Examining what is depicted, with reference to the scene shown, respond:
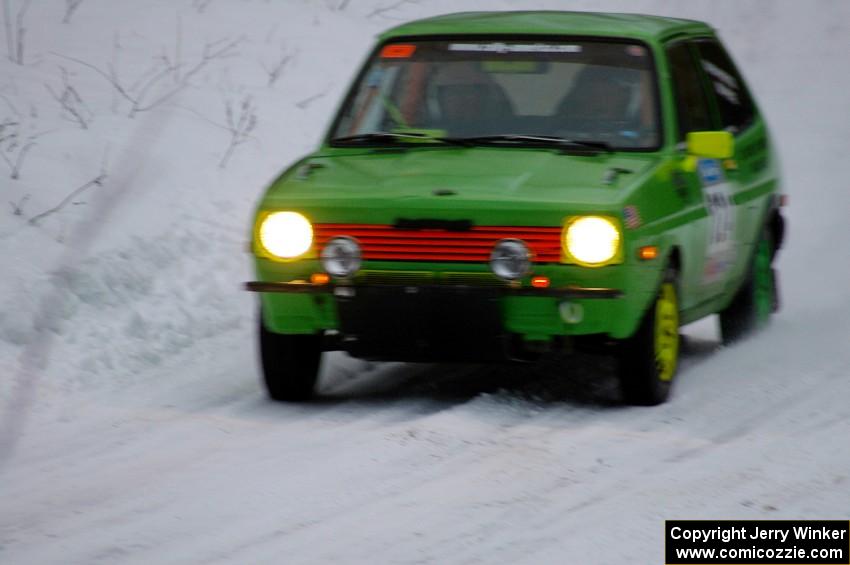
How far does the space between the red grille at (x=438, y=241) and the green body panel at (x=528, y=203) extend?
0.03 metres

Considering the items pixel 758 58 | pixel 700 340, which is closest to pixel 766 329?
pixel 700 340

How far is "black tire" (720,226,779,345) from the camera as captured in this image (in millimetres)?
9156

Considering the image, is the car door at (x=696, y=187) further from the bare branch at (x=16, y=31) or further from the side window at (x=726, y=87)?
the bare branch at (x=16, y=31)

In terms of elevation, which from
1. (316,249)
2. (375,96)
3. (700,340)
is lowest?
(700,340)

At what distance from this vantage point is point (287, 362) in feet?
24.3

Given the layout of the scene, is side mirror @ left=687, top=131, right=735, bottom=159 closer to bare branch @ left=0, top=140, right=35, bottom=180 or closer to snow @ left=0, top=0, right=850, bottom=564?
snow @ left=0, top=0, right=850, bottom=564

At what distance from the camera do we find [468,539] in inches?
202

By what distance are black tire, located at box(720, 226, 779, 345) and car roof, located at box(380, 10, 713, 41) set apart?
1.42 m

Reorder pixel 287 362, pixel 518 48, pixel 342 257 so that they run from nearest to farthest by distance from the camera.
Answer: pixel 342 257 < pixel 287 362 < pixel 518 48

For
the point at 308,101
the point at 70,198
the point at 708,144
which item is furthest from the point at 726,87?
the point at 308,101

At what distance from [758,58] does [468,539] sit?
51.2 feet

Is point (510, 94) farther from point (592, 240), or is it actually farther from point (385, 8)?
point (385, 8)

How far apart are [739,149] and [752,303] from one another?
94 cm

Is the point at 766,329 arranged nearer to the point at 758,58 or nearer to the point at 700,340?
the point at 700,340
